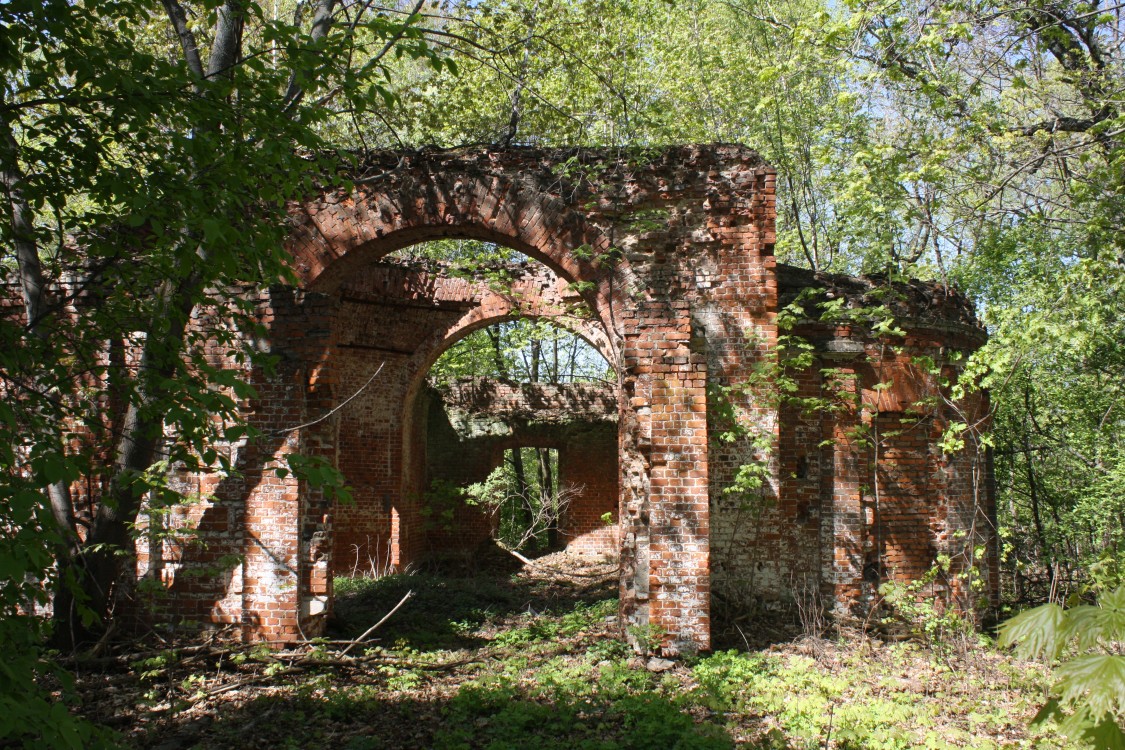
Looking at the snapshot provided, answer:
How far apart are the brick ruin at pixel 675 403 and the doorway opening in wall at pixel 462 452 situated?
103 centimetres

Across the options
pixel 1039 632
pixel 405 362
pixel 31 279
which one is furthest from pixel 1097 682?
pixel 405 362

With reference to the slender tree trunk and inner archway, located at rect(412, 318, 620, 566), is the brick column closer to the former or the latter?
the slender tree trunk

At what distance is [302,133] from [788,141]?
15242 millimetres

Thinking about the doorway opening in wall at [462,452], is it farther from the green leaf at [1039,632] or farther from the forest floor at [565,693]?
the green leaf at [1039,632]

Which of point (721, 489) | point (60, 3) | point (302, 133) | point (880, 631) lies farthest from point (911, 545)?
point (60, 3)

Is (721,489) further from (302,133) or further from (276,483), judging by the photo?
(302,133)

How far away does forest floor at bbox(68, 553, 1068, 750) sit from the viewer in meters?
5.27

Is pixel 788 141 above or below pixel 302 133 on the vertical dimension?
above

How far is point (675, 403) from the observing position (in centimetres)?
718

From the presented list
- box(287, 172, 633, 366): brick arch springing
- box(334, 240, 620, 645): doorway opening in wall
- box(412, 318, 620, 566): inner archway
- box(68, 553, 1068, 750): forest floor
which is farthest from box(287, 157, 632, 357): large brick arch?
box(412, 318, 620, 566): inner archway

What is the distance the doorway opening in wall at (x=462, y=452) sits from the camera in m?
10.7

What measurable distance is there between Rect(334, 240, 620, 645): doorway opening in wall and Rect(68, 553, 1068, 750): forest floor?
1.44 m

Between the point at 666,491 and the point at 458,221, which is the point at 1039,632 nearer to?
the point at 666,491

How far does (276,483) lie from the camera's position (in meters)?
7.35
